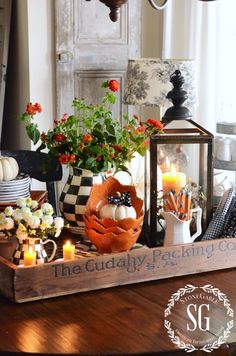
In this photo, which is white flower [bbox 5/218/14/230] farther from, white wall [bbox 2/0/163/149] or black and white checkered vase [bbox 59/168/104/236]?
white wall [bbox 2/0/163/149]

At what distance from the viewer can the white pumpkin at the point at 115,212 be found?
6.12ft

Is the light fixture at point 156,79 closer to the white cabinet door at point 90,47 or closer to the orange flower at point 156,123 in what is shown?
the white cabinet door at point 90,47

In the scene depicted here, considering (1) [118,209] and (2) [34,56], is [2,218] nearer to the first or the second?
(1) [118,209]

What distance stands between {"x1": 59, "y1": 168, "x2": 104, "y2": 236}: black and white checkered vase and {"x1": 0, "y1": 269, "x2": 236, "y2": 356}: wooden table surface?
1.49 ft

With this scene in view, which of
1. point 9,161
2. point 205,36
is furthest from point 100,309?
point 205,36

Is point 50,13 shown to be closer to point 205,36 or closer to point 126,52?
point 126,52

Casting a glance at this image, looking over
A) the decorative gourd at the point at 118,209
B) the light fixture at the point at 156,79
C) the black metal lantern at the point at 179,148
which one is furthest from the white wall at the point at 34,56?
the decorative gourd at the point at 118,209

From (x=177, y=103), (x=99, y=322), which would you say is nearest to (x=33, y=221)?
(x=99, y=322)

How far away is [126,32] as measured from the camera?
4.25 metres

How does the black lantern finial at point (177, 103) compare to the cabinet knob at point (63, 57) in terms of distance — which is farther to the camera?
the cabinet knob at point (63, 57)

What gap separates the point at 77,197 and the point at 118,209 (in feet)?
0.99

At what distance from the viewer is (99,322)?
4.94ft

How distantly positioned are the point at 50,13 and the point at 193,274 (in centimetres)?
263

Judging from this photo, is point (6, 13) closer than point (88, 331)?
No
